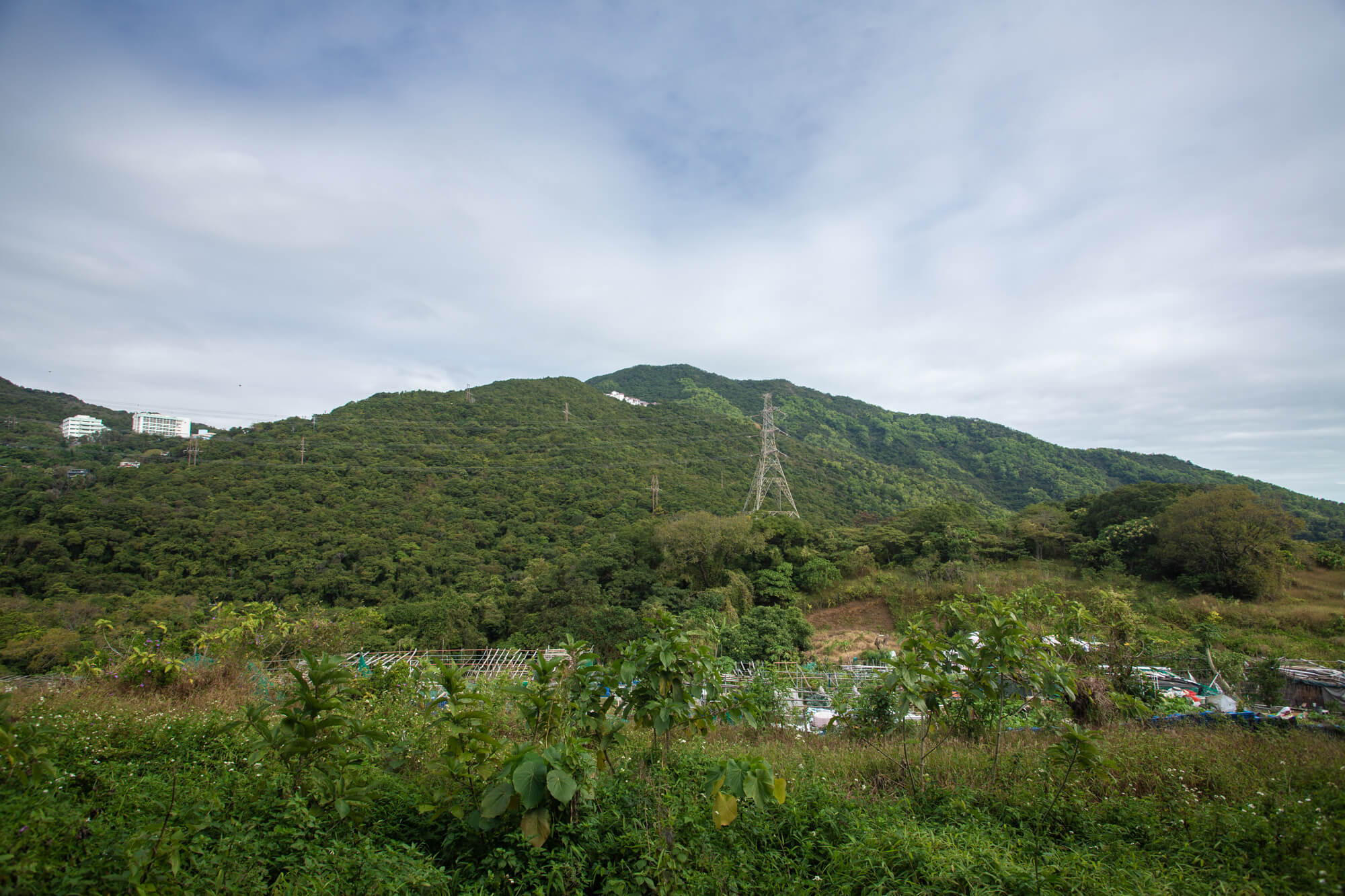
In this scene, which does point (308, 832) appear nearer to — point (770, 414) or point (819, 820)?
point (819, 820)

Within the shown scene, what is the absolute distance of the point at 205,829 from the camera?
222 centimetres

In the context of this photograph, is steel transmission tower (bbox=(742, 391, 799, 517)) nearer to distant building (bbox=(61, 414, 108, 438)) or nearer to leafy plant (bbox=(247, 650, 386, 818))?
leafy plant (bbox=(247, 650, 386, 818))

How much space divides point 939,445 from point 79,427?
74705 millimetres

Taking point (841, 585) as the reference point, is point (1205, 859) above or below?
above

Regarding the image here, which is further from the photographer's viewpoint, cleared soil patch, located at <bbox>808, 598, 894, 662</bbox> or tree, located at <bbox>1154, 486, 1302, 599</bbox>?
cleared soil patch, located at <bbox>808, 598, 894, 662</bbox>

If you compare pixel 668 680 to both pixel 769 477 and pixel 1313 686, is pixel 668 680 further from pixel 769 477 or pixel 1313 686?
pixel 769 477

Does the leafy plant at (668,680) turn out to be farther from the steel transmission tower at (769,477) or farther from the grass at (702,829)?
the steel transmission tower at (769,477)

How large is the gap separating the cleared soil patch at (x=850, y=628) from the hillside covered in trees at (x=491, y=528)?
3.18 ft

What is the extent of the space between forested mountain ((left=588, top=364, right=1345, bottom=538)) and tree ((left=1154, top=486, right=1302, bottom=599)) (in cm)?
2566

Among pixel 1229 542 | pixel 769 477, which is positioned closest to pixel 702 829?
pixel 1229 542

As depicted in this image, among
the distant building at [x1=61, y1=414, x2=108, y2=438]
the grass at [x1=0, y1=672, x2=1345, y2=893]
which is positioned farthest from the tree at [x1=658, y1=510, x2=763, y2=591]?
the distant building at [x1=61, y1=414, x2=108, y2=438]

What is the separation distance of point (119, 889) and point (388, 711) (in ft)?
9.99

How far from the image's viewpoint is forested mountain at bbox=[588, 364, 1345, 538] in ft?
149

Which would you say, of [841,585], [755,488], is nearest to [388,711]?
[841,585]
